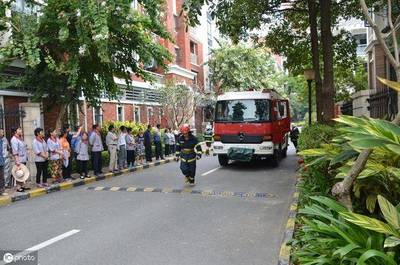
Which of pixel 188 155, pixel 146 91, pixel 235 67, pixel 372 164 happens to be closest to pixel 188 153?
pixel 188 155

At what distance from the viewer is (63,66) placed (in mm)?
13180

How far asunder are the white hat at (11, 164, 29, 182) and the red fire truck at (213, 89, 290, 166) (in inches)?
→ 270

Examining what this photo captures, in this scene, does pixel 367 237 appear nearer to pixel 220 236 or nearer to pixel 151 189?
pixel 220 236

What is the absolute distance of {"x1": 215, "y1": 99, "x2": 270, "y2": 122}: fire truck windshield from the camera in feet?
51.0

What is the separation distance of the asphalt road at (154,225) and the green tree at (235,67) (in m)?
26.3

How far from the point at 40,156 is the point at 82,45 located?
11.7 feet

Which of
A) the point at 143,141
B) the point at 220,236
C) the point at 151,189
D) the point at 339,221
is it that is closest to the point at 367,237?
the point at 339,221

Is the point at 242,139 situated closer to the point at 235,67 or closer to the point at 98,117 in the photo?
the point at 98,117

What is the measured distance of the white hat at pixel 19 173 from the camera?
1148 centimetres

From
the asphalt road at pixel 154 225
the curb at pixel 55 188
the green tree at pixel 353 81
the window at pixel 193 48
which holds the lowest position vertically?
the asphalt road at pixel 154 225

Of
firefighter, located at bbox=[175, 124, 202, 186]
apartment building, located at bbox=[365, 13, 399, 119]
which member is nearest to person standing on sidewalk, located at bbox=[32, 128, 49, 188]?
firefighter, located at bbox=[175, 124, 202, 186]

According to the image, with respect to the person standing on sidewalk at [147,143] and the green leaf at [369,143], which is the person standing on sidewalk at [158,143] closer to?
the person standing on sidewalk at [147,143]

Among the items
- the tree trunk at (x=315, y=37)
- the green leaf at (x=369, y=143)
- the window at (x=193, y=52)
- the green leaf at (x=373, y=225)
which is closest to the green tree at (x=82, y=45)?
the tree trunk at (x=315, y=37)

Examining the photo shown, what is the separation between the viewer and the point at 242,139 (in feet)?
50.6
